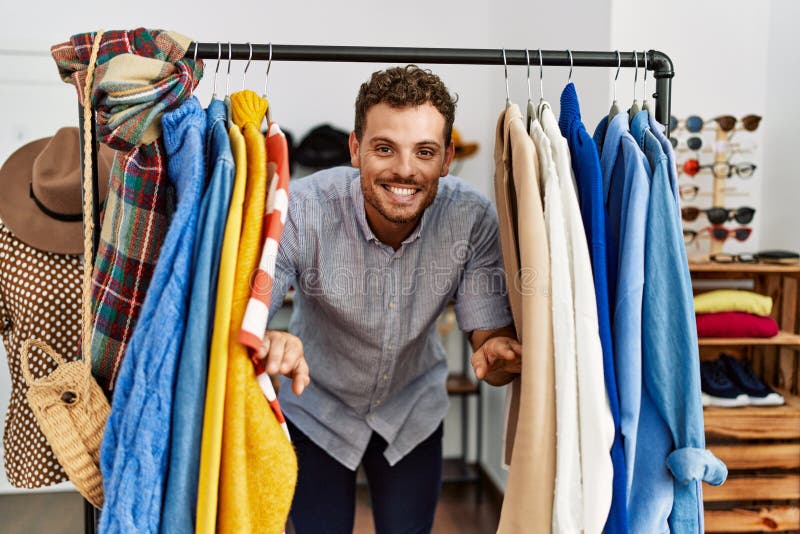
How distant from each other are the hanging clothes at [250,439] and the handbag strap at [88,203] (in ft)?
0.81

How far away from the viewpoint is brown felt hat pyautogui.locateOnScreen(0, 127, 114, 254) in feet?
4.90

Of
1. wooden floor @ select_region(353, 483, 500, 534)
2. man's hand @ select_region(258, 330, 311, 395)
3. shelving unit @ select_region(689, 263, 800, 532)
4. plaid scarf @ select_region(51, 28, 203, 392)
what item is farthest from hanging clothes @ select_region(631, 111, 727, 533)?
wooden floor @ select_region(353, 483, 500, 534)

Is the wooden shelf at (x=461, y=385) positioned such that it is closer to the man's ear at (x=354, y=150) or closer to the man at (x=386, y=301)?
the man at (x=386, y=301)

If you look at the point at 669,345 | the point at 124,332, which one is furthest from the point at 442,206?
the point at 124,332

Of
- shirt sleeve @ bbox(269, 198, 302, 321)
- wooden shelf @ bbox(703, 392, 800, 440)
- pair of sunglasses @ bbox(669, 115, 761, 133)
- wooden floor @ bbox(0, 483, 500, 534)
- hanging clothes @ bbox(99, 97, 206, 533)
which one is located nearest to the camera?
hanging clothes @ bbox(99, 97, 206, 533)

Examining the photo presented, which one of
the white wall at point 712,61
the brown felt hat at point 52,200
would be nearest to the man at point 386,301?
the brown felt hat at point 52,200

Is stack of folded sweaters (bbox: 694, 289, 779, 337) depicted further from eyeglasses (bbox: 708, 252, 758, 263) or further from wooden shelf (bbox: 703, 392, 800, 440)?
wooden shelf (bbox: 703, 392, 800, 440)

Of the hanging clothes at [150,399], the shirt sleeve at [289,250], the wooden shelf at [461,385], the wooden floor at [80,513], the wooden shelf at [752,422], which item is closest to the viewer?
the hanging clothes at [150,399]

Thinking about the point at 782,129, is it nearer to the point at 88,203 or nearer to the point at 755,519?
the point at 755,519

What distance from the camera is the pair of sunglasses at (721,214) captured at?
6.70 feet

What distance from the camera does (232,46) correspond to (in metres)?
1.07

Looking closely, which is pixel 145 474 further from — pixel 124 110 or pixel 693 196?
pixel 693 196

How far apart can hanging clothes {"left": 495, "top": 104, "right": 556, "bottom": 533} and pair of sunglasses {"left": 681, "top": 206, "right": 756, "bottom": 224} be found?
4.28 ft

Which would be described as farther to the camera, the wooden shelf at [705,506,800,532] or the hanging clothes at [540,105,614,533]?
the wooden shelf at [705,506,800,532]
